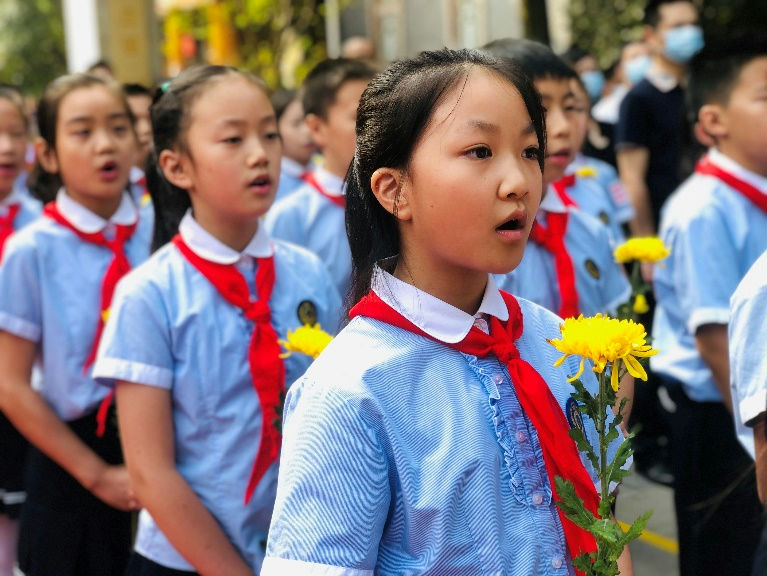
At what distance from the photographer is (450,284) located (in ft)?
6.08

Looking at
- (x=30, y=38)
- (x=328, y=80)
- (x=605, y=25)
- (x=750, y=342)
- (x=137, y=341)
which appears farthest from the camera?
(x=30, y=38)

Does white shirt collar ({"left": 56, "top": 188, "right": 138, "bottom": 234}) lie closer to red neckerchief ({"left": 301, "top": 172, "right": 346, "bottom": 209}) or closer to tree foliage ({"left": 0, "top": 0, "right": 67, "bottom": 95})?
red neckerchief ({"left": 301, "top": 172, "right": 346, "bottom": 209})

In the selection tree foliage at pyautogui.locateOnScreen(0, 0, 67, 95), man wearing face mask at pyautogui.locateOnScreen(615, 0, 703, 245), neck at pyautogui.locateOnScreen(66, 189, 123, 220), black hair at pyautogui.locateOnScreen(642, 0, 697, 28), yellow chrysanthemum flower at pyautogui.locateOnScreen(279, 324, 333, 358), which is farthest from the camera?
tree foliage at pyautogui.locateOnScreen(0, 0, 67, 95)

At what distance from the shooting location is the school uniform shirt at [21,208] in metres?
4.98

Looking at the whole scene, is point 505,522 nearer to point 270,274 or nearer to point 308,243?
point 270,274

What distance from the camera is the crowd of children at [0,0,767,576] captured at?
1703mm

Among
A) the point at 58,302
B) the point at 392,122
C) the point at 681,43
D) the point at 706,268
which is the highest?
the point at 392,122

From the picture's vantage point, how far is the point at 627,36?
46.5ft

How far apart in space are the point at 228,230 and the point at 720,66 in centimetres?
183

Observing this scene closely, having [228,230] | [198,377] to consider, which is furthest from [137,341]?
[228,230]

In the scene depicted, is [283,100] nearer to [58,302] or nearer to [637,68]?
[637,68]

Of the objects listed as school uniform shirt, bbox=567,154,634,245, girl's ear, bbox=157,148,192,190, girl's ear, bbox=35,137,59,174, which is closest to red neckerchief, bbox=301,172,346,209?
girl's ear, bbox=35,137,59,174

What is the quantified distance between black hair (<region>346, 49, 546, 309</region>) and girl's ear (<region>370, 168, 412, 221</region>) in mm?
17

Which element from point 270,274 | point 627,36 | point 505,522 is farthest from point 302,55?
point 505,522
